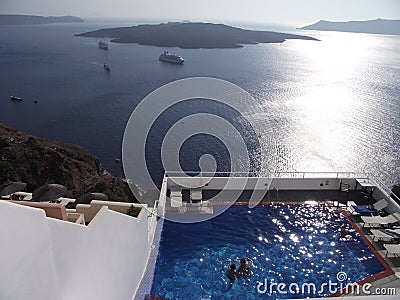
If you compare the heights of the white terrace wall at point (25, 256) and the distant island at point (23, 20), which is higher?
the distant island at point (23, 20)

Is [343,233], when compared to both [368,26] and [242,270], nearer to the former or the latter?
[242,270]

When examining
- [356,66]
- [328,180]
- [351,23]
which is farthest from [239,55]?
[351,23]

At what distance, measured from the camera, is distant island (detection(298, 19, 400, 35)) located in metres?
152

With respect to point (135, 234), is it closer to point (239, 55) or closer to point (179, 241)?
point (179, 241)

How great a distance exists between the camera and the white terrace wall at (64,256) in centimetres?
258

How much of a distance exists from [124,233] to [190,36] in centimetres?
8692

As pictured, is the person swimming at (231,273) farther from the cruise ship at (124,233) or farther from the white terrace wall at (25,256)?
the white terrace wall at (25,256)

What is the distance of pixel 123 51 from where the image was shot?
238 ft

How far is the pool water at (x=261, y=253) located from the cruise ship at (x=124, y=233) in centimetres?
14

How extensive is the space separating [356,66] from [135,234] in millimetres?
64115

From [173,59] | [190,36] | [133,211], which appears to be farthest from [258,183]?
[190,36]

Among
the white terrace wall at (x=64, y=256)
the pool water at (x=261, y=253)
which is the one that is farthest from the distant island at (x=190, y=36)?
the white terrace wall at (x=64, y=256)

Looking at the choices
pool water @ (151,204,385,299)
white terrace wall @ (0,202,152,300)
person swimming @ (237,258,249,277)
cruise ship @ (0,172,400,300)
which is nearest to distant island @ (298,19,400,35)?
cruise ship @ (0,172,400,300)

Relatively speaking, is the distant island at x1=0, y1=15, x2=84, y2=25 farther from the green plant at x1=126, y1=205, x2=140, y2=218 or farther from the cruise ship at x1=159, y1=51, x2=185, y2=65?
the green plant at x1=126, y1=205, x2=140, y2=218
